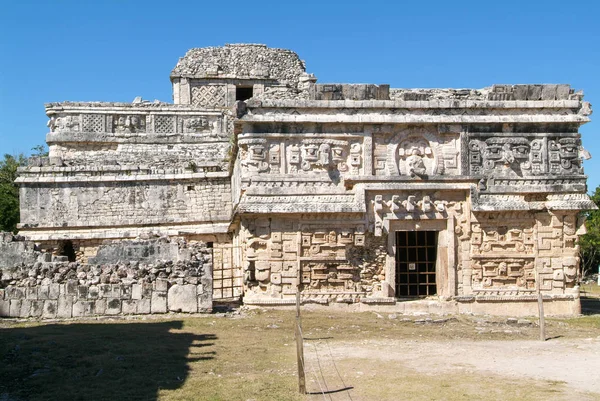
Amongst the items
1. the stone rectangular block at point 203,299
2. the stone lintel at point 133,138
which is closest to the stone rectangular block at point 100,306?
the stone rectangular block at point 203,299

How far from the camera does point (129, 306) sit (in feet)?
45.9

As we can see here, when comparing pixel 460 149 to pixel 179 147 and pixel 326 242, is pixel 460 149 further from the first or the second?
pixel 179 147

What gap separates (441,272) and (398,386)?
7795mm

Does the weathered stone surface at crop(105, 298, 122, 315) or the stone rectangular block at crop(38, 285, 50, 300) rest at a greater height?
the stone rectangular block at crop(38, 285, 50, 300)

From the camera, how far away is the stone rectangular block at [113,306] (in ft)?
45.6

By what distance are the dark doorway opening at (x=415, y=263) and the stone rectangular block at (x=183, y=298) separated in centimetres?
509

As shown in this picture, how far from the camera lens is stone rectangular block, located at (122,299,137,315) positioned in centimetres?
1395

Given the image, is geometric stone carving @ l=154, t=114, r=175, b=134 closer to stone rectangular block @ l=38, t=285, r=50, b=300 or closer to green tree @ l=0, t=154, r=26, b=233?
green tree @ l=0, t=154, r=26, b=233

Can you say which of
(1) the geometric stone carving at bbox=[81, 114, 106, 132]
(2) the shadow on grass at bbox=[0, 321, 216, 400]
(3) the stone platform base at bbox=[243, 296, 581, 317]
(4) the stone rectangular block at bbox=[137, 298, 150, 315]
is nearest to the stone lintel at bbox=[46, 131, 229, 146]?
(1) the geometric stone carving at bbox=[81, 114, 106, 132]

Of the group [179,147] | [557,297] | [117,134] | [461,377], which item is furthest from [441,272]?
[117,134]

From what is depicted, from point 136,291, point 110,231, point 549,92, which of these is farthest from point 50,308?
point 549,92

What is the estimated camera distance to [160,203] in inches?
829

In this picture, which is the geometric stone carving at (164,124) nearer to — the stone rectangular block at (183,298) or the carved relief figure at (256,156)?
the carved relief figure at (256,156)

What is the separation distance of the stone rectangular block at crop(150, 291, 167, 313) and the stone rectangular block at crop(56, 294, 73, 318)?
151cm
